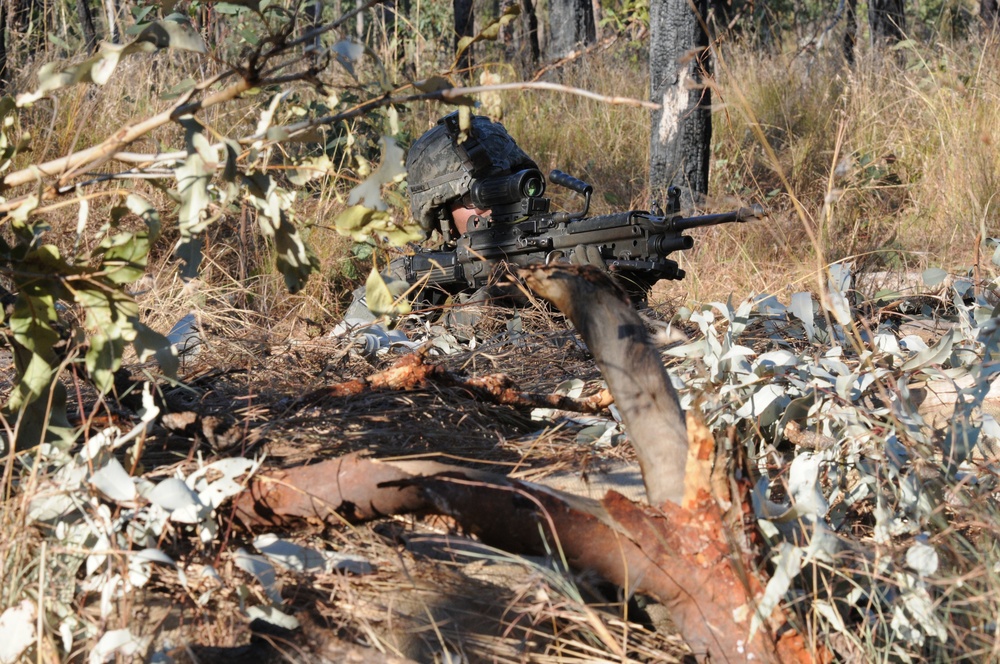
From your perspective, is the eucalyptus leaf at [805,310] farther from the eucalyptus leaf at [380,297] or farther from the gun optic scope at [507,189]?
the gun optic scope at [507,189]

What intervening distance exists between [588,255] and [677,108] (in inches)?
81.4

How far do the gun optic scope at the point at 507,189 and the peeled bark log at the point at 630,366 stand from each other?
1.81 metres

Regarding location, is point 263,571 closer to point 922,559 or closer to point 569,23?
point 922,559

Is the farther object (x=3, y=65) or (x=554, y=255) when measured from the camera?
(x=3, y=65)

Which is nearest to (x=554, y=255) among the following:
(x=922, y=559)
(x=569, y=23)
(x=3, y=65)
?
(x=922, y=559)

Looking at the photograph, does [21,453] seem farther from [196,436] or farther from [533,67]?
[533,67]

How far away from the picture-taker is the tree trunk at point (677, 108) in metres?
4.80

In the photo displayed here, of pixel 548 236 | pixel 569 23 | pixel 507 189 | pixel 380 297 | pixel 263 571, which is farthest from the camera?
pixel 569 23

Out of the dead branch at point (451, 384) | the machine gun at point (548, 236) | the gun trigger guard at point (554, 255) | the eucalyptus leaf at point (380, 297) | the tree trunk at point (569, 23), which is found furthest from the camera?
the tree trunk at point (569, 23)

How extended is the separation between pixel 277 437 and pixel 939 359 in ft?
4.62

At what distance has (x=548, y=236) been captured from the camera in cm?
328

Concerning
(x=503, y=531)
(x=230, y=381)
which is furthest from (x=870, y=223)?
(x=503, y=531)

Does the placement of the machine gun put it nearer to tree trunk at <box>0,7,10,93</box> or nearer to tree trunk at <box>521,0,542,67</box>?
tree trunk at <box>0,7,10,93</box>

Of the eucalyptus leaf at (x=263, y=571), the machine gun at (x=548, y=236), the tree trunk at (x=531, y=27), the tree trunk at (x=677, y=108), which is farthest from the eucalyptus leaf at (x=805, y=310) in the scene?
the tree trunk at (x=531, y=27)
